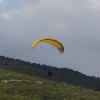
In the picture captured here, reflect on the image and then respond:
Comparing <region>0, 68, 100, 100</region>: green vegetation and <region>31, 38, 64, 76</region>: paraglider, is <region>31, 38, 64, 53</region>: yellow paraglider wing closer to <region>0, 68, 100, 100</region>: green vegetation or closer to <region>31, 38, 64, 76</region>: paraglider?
<region>31, 38, 64, 76</region>: paraglider

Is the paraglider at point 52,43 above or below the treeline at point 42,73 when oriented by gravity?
below

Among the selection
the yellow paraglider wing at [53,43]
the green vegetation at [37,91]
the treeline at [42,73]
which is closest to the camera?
the yellow paraglider wing at [53,43]

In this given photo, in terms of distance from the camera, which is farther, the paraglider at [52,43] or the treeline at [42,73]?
the treeline at [42,73]

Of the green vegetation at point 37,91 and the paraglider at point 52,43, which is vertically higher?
the paraglider at point 52,43

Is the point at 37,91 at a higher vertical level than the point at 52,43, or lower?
lower

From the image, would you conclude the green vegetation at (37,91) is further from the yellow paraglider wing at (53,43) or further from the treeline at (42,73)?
the yellow paraglider wing at (53,43)

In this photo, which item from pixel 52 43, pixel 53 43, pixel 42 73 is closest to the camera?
pixel 53 43

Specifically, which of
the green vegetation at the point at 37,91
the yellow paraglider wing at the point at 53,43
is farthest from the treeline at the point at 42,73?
the yellow paraglider wing at the point at 53,43

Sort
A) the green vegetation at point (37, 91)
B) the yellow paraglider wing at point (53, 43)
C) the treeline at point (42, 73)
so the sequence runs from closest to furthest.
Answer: the yellow paraglider wing at point (53, 43) → the green vegetation at point (37, 91) → the treeline at point (42, 73)

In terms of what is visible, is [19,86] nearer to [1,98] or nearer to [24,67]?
[1,98]

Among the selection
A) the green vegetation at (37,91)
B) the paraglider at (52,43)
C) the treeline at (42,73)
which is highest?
the treeline at (42,73)

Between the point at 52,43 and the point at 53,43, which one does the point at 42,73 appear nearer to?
the point at 52,43

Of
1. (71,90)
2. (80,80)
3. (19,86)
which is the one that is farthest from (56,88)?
(80,80)

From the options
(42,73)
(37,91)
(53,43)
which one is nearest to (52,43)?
(53,43)
